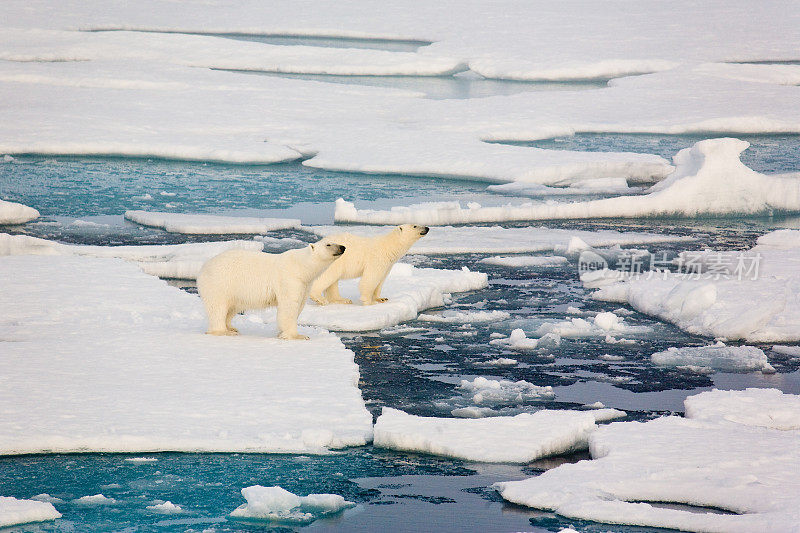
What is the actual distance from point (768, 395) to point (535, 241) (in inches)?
190

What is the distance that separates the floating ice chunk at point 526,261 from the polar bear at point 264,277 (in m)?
3.39

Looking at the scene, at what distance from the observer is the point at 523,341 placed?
7344 mm

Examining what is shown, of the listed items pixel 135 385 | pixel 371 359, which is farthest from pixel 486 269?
pixel 135 385

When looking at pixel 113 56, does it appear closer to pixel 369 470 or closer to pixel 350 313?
pixel 350 313

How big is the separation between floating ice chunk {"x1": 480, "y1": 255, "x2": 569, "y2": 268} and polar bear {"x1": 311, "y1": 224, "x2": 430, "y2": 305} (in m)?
1.93

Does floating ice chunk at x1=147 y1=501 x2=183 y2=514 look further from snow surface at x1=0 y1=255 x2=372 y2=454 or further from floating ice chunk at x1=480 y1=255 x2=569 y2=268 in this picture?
floating ice chunk at x1=480 y1=255 x2=569 y2=268

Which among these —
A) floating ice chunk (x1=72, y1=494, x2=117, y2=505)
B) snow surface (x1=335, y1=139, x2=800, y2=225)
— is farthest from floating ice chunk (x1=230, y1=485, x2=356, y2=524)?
snow surface (x1=335, y1=139, x2=800, y2=225)

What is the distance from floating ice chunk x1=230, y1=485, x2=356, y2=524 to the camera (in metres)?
4.43

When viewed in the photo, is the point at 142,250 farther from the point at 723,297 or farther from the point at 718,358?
the point at 718,358

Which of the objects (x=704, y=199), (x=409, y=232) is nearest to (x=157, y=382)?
(x=409, y=232)

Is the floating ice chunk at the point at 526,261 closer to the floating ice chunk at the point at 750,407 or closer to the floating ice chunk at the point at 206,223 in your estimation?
the floating ice chunk at the point at 206,223

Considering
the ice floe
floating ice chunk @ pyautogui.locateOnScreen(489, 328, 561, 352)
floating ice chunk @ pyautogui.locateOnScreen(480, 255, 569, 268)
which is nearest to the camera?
floating ice chunk @ pyautogui.locateOnScreen(489, 328, 561, 352)

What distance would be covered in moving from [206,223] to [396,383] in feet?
16.5

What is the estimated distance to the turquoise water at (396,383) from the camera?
457 cm
